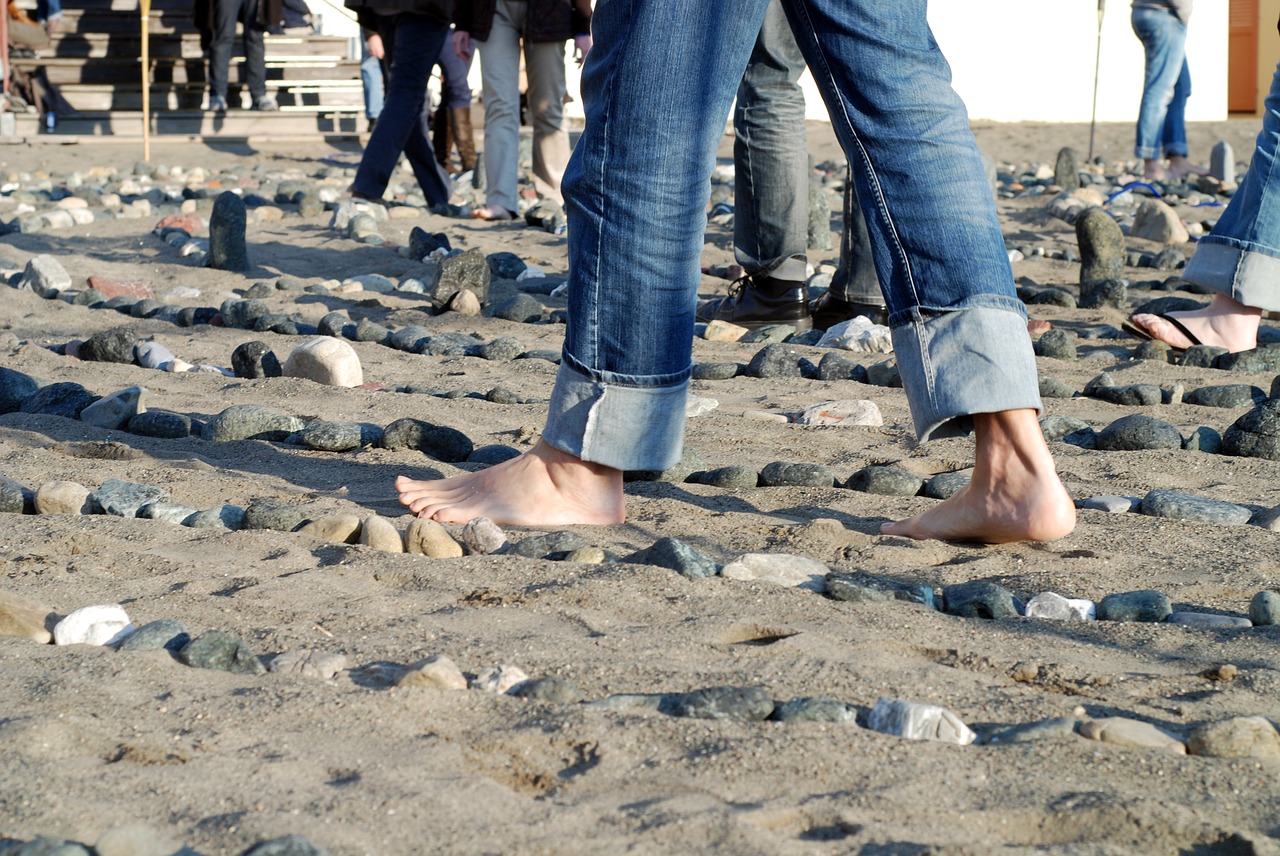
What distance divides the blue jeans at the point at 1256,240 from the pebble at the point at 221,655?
301 centimetres

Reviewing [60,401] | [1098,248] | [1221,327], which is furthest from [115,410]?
[1098,248]

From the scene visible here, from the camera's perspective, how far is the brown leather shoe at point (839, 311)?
4391mm

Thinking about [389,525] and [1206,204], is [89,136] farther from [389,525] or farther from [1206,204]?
[389,525]

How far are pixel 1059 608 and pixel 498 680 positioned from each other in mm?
791

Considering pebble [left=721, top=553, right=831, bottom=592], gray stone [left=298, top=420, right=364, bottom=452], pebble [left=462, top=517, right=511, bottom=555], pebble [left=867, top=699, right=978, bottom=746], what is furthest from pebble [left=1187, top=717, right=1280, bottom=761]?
gray stone [left=298, top=420, right=364, bottom=452]

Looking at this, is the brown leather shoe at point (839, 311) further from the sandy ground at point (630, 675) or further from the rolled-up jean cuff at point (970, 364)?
the rolled-up jean cuff at point (970, 364)

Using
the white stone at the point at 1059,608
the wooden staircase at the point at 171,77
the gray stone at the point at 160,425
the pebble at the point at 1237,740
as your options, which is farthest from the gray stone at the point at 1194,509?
the wooden staircase at the point at 171,77

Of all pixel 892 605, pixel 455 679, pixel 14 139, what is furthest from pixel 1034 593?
pixel 14 139

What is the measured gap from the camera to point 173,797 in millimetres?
1306

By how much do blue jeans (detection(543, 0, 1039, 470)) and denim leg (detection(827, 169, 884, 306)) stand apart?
210 centimetres

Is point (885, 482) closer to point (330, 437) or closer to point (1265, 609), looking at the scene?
point (1265, 609)

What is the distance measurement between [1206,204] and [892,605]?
7628 millimetres

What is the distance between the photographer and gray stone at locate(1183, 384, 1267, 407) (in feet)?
10.7

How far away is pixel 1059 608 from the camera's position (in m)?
1.93
